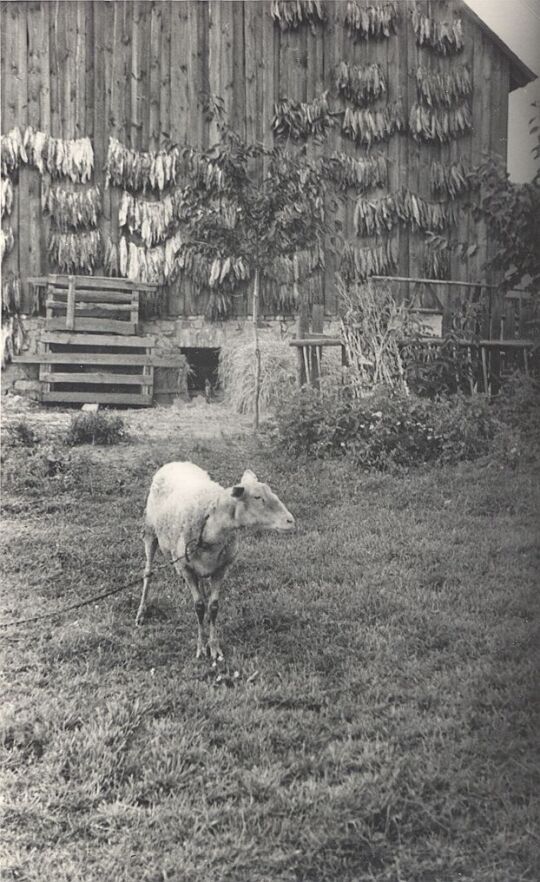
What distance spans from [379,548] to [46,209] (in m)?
6.04

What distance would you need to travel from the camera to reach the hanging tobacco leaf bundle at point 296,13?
489 cm

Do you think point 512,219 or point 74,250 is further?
point 74,250

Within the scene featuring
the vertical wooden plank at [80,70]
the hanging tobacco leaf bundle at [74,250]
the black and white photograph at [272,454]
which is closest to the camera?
the black and white photograph at [272,454]

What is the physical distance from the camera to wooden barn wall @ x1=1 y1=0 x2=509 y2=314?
5.16 m

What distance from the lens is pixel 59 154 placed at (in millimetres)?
6977

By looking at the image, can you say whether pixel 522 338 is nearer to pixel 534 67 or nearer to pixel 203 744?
pixel 534 67

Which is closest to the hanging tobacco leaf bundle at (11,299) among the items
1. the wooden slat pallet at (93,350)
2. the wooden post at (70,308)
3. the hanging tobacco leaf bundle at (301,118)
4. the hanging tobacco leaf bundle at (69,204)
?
the wooden slat pallet at (93,350)

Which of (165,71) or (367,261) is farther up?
(165,71)

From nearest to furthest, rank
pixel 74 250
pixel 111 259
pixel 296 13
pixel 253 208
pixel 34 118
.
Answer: pixel 253 208
pixel 296 13
pixel 34 118
pixel 111 259
pixel 74 250

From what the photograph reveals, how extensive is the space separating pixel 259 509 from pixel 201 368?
2.42m

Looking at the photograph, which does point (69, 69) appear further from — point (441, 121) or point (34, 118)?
point (441, 121)

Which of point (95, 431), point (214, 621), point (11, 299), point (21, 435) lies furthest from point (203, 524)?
point (11, 299)

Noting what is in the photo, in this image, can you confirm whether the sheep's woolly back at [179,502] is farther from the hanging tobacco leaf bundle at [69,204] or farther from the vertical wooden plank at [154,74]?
the hanging tobacco leaf bundle at [69,204]

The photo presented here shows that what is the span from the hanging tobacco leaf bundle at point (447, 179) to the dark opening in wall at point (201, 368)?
252 cm
